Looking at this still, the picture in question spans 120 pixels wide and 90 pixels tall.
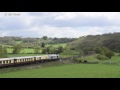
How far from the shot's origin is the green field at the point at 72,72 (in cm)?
1367

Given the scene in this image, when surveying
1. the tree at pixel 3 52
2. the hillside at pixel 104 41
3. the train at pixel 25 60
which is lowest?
the train at pixel 25 60

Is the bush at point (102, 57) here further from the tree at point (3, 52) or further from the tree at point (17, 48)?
the tree at point (3, 52)

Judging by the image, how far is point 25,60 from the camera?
14.0 meters

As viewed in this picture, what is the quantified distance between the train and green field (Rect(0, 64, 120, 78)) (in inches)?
9.4

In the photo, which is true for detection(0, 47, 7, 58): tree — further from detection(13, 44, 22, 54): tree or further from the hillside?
the hillside

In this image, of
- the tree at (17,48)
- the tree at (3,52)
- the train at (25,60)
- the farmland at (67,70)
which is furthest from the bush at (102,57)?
the tree at (3,52)

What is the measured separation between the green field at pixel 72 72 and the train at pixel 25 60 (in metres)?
0.24

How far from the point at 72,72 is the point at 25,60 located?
3.84ft

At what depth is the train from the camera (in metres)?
13.8

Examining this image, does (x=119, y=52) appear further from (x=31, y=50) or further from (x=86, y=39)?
(x=31, y=50)

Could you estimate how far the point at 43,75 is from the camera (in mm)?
13711
